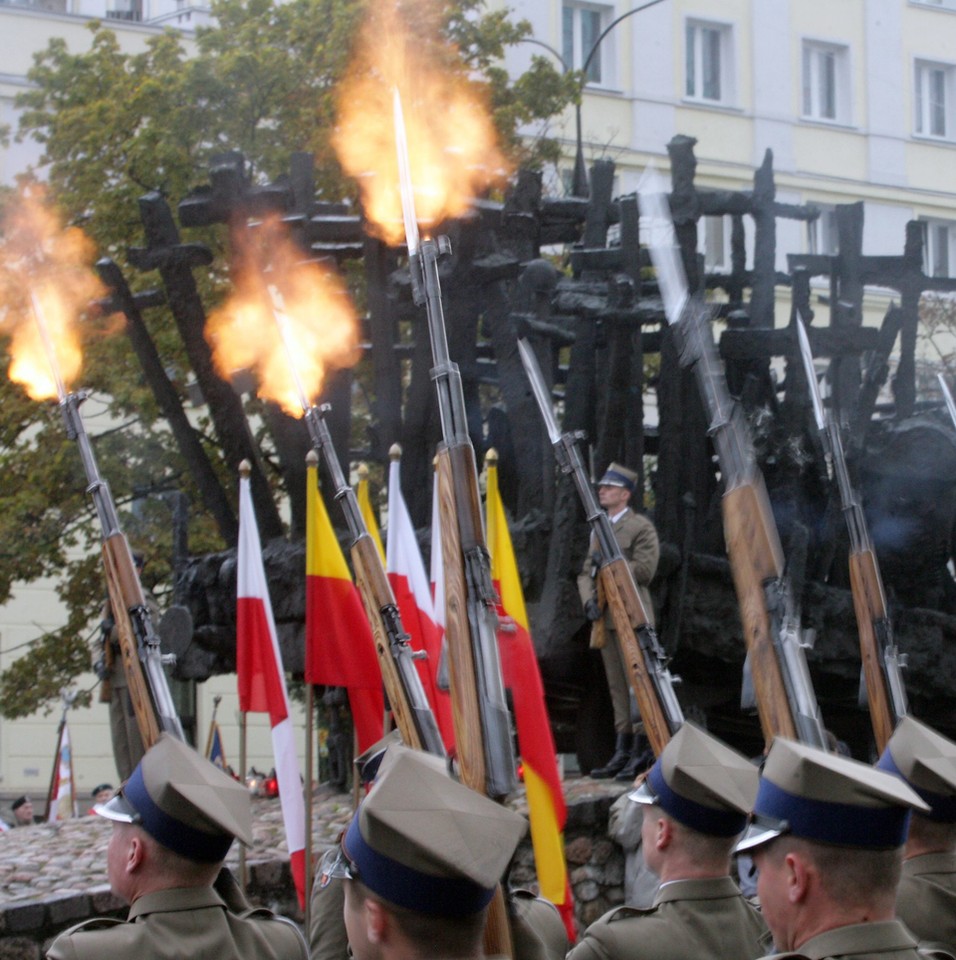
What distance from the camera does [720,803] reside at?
3555mm

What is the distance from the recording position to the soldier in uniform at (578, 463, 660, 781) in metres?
10.7

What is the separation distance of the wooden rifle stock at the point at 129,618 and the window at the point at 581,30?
20.5 m

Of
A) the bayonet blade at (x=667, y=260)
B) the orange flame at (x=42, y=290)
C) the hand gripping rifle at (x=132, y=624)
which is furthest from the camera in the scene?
the orange flame at (x=42, y=290)

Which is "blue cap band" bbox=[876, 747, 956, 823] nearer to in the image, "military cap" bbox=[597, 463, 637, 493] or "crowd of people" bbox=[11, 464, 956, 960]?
"crowd of people" bbox=[11, 464, 956, 960]

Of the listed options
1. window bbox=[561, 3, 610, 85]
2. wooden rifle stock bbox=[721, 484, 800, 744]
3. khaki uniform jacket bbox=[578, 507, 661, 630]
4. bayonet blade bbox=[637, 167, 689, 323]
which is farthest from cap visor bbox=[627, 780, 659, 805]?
window bbox=[561, 3, 610, 85]

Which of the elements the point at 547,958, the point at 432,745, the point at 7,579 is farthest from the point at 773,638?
the point at 7,579

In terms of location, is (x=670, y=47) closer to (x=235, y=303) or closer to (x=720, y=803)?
(x=235, y=303)

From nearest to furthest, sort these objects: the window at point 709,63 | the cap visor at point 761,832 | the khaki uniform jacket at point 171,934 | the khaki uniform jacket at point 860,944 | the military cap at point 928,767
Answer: the khaki uniform jacket at point 860,944 < the cap visor at point 761,832 < the khaki uniform jacket at point 171,934 < the military cap at point 928,767 < the window at point 709,63

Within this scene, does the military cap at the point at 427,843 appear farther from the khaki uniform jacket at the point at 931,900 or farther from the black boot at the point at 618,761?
the black boot at the point at 618,761

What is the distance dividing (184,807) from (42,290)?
21.9 ft

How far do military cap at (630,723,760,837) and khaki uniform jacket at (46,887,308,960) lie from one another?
2.74 feet

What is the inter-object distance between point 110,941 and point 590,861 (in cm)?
734

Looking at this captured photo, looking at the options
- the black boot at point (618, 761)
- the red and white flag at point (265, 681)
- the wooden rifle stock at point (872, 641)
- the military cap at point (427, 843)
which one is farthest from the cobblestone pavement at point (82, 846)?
the military cap at point (427, 843)

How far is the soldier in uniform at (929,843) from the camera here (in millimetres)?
3629
